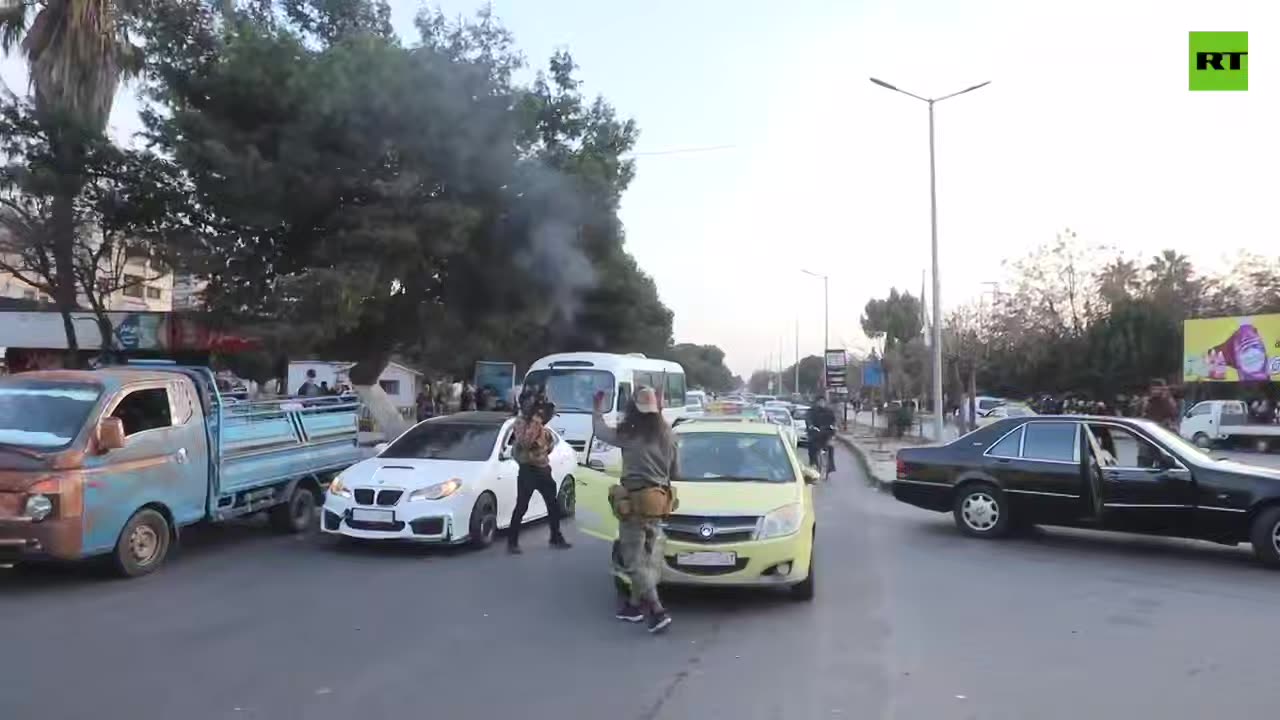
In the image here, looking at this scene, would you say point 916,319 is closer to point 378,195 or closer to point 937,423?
point 937,423

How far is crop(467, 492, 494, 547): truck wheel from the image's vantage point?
9.99 m

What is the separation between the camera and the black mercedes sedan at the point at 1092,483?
967cm

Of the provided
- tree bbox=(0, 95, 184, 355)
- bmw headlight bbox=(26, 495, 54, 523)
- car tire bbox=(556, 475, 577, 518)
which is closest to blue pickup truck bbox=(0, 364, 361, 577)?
bmw headlight bbox=(26, 495, 54, 523)

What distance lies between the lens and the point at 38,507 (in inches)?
300

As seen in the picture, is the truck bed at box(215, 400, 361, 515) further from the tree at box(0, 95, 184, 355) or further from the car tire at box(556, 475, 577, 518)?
the tree at box(0, 95, 184, 355)

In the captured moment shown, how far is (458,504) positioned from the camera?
9.74 metres

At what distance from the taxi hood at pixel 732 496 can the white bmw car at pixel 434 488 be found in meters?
2.67

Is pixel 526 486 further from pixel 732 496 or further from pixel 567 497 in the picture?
pixel 732 496

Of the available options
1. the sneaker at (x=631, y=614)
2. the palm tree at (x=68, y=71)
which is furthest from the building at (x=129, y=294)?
the sneaker at (x=631, y=614)

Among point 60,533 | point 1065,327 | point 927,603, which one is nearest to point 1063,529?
point 927,603

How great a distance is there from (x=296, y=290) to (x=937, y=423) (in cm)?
1432

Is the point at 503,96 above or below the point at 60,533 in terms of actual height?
above

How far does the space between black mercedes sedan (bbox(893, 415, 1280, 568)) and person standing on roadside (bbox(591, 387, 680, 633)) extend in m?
5.52

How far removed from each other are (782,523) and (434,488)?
3.81 metres
